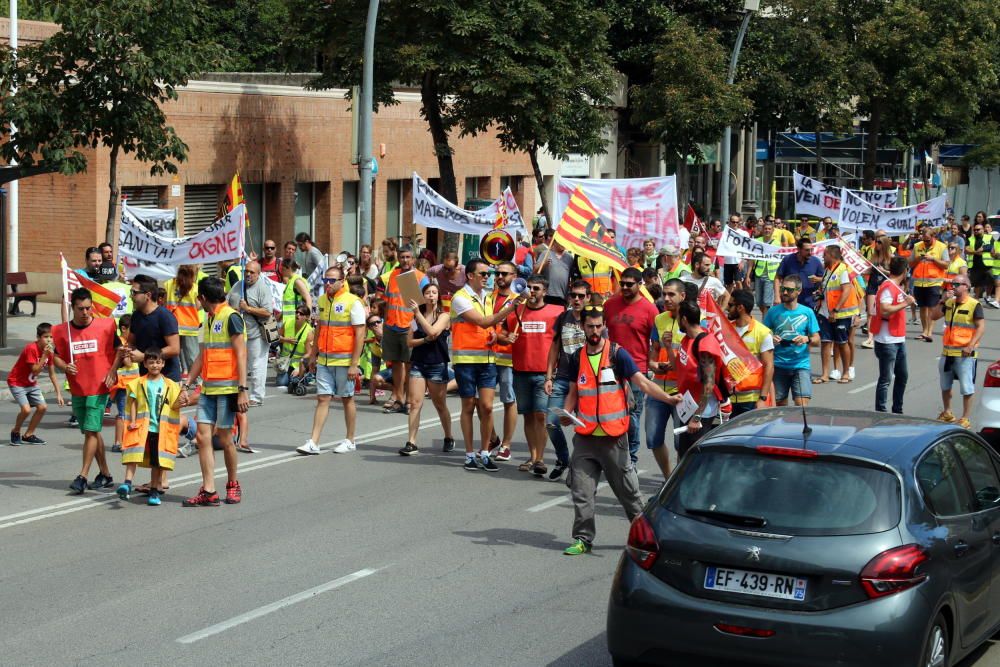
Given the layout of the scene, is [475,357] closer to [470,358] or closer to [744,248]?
[470,358]

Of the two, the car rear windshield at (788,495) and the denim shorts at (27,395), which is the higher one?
the car rear windshield at (788,495)

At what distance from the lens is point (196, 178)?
27406 millimetres

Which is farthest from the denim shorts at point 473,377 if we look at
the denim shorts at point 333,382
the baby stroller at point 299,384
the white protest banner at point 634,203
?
the white protest banner at point 634,203

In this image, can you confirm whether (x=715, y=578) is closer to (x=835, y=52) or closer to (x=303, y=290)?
(x=303, y=290)

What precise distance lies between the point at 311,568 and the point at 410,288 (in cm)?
460

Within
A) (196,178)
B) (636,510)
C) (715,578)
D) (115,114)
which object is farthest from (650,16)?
(715,578)

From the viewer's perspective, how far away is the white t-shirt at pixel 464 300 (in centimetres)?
1343

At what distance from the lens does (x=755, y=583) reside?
659 centimetres

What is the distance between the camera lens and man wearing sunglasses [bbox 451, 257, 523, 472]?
13.4 meters

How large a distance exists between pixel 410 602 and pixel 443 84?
822 inches

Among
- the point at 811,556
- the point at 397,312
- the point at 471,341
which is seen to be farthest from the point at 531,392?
the point at 811,556

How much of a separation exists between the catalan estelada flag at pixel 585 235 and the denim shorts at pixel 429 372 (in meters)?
2.15

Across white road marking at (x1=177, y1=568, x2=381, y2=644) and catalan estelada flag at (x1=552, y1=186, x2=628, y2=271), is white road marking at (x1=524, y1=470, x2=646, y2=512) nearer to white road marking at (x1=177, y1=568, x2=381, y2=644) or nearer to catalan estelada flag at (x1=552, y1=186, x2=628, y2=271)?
white road marking at (x1=177, y1=568, x2=381, y2=644)

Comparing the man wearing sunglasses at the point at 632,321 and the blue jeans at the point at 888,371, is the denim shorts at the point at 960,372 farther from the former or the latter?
the man wearing sunglasses at the point at 632,321
